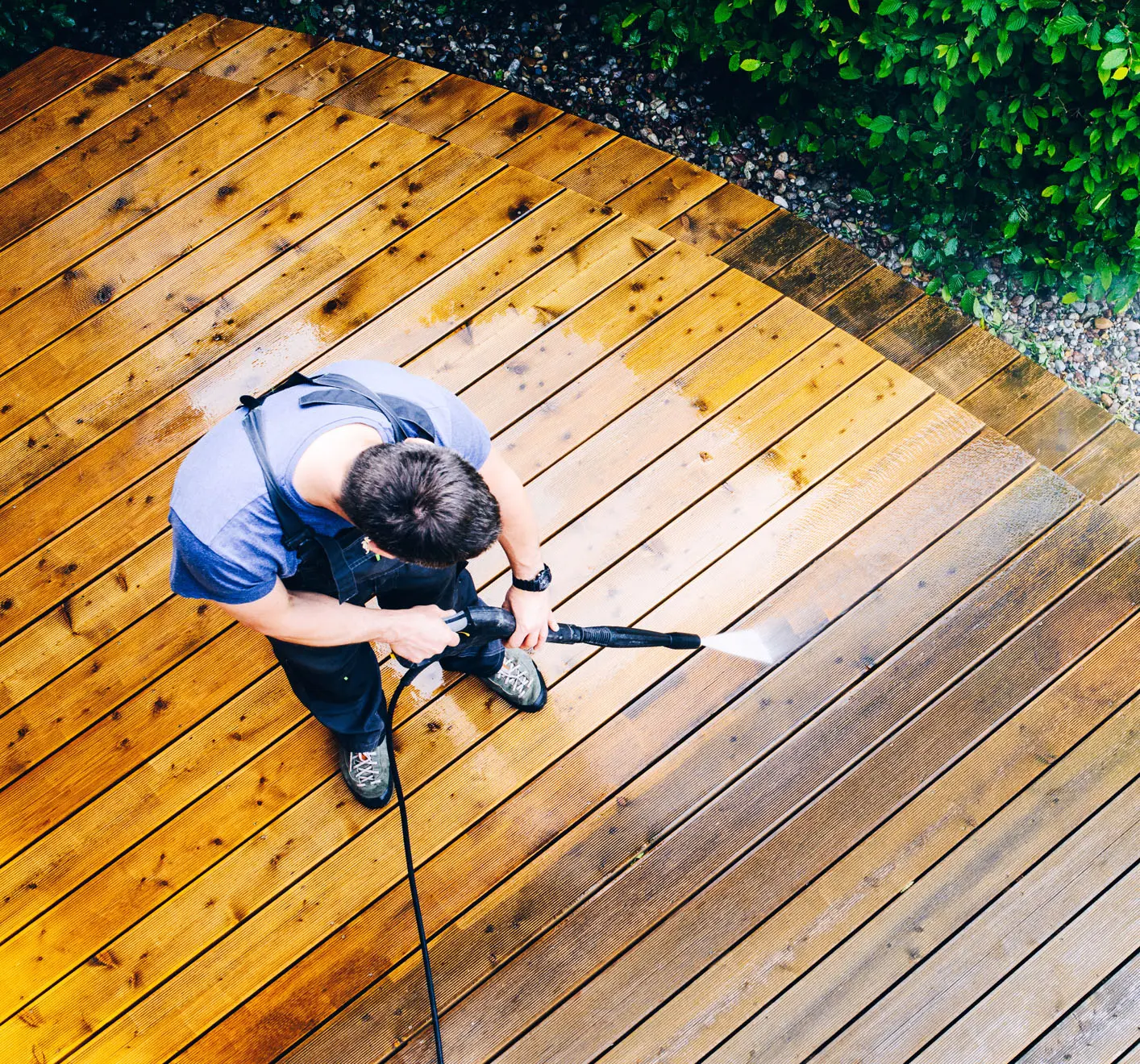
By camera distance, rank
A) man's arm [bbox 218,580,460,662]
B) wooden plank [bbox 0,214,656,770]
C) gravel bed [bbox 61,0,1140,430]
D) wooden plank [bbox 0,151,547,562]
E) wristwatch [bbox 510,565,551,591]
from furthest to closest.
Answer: gravel bed [bbox 61,0,1140,430]
wooden plank [bbox 0,151,547,562]
wooden plank [bbox 0,214,656,770]
wristwatch [bbox 510,565,551,591]
man's arm [bbox 218,580,460,662]

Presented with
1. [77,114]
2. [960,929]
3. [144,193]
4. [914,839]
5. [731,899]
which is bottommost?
[960,929]

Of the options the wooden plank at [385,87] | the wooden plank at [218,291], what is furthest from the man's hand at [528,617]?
the wooden plank at [385,87]

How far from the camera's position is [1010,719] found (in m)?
2.48

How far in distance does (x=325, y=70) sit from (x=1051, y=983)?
375 cm

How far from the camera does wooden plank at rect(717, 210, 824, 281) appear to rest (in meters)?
2.99

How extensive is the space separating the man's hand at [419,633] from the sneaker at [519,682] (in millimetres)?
548

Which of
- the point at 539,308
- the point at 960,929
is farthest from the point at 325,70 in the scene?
the point at 960,929

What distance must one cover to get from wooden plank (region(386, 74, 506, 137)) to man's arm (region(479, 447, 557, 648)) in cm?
174

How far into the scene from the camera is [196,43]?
Result: 3.27 meters

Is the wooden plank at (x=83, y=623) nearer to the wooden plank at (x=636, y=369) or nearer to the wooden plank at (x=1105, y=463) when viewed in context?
the wooden plank at (x=636, y=369)

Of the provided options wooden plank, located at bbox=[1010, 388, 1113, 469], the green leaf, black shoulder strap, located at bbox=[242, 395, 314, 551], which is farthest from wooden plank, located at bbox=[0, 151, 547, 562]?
wooden plank, located at bbox=[1010, 388, 1113, 469]

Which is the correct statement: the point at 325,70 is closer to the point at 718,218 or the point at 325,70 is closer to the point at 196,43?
the point at 196,43

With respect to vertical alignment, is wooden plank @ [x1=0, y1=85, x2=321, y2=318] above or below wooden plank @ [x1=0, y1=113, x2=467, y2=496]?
above

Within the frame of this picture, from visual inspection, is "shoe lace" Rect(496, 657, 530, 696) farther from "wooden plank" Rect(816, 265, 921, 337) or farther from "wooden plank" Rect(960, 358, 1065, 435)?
"wooden plank" Rect(960, 358, 1065, 435)
